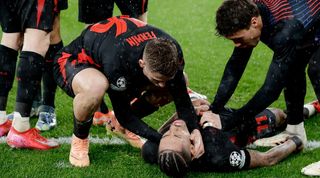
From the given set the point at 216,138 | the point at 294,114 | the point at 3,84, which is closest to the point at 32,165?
the point at 3,84

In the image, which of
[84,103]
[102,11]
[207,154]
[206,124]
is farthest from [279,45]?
[102,11]

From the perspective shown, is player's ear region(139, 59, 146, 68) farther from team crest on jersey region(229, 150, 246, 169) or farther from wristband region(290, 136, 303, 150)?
wristband region(290, 136, 303, 150)

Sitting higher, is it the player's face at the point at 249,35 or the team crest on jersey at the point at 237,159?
the player's face at the point at 249,35

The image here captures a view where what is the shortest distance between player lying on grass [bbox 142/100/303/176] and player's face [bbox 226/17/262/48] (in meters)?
0.68

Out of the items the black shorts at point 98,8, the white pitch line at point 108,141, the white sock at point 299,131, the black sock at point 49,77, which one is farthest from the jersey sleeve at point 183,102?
the black shorts at point 98,8

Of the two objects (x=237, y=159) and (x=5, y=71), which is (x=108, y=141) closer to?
(x=5, y=71)

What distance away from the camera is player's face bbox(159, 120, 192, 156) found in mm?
4773

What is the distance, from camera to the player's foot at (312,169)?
4.88 metres

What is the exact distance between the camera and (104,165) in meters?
5.16

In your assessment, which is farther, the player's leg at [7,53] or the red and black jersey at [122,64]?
the player's leg at [7,53]

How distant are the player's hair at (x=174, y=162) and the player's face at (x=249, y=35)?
967 mm

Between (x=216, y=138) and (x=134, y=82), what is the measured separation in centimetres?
79

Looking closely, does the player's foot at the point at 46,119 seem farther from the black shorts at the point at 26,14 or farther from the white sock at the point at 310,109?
the white sock at the point at 310,109

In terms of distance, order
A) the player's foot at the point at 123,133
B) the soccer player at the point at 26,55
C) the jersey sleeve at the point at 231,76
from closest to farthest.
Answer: the jersey sleeve at the point at 231,76 → the soccer player at the point at 26,55 → the player's foot at the point at 123,133
